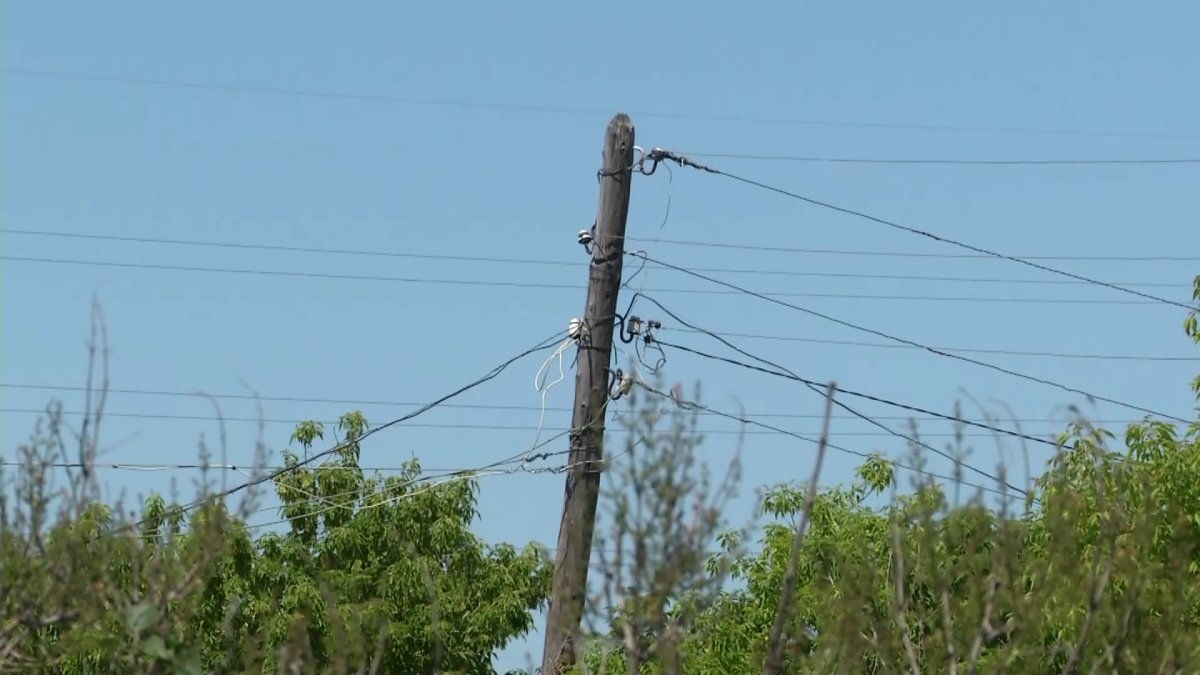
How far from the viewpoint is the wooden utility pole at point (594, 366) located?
13.1 meters

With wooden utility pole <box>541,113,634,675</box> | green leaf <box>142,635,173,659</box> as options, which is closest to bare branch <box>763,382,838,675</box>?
green leaf <box>142,635,173,659</box>

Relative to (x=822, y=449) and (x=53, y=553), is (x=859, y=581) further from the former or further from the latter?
(x=53, y=553)

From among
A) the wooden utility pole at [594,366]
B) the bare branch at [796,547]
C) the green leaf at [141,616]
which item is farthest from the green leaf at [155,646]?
the wooden utility pole at [594,366]

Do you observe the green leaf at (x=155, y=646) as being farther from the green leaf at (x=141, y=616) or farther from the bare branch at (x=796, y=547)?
the bare branch at (x=796, y=547)

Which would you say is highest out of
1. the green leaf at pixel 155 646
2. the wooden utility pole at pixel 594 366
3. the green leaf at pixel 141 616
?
the wooden utility pole at pixel 594 366

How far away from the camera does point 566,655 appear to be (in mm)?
13156

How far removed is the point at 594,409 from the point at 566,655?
174cm

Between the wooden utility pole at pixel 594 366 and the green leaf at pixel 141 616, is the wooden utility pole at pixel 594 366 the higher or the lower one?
the higher one

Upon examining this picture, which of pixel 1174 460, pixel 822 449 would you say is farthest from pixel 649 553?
pixel 1174 460

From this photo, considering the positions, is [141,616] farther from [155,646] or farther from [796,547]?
[796,547]

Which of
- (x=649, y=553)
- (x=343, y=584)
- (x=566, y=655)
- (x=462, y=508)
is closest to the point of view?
(x=649, y=553)

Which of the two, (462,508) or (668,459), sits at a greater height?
(462,508)

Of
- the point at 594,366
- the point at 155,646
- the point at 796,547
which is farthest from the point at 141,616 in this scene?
the point at 594,366

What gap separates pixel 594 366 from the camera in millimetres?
13898
